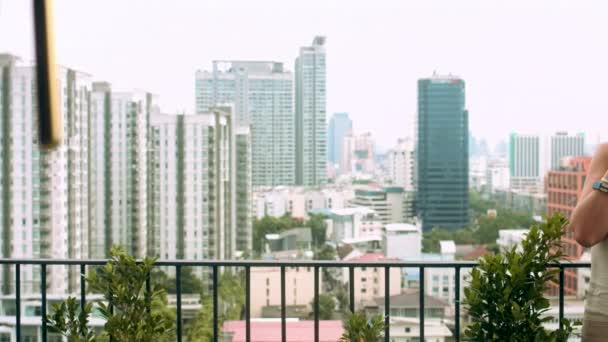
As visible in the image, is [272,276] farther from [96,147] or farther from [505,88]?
[505,88]

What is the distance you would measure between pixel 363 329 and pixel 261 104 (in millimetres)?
24384

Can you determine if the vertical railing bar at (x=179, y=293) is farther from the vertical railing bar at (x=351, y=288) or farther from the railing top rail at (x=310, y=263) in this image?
the vertical railing bar at (x=351, y=288)

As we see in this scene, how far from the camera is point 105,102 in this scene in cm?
2095

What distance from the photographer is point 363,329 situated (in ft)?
5.74

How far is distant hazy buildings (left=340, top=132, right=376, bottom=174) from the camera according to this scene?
28797mm

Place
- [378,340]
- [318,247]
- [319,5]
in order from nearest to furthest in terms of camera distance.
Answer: [378,340] < [318,247] < [319,5]

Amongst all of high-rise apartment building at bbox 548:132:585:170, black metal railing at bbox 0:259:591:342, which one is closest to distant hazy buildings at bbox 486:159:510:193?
high-rise apartment building at bbox 548:132:585:170

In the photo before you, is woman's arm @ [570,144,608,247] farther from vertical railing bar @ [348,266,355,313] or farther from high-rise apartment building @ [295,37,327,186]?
high-rise apartment building @ [295,37,327,186]

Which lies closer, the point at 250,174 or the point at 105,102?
the point at 105,102

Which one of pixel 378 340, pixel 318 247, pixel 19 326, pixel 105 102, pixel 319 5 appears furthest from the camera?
pixel 319 5

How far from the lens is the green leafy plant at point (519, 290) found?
1.68m

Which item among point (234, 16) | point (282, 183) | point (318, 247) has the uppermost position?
point (234, 16)

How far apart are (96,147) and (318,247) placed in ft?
27.9

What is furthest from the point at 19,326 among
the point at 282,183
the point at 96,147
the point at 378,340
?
the point at 282,183
